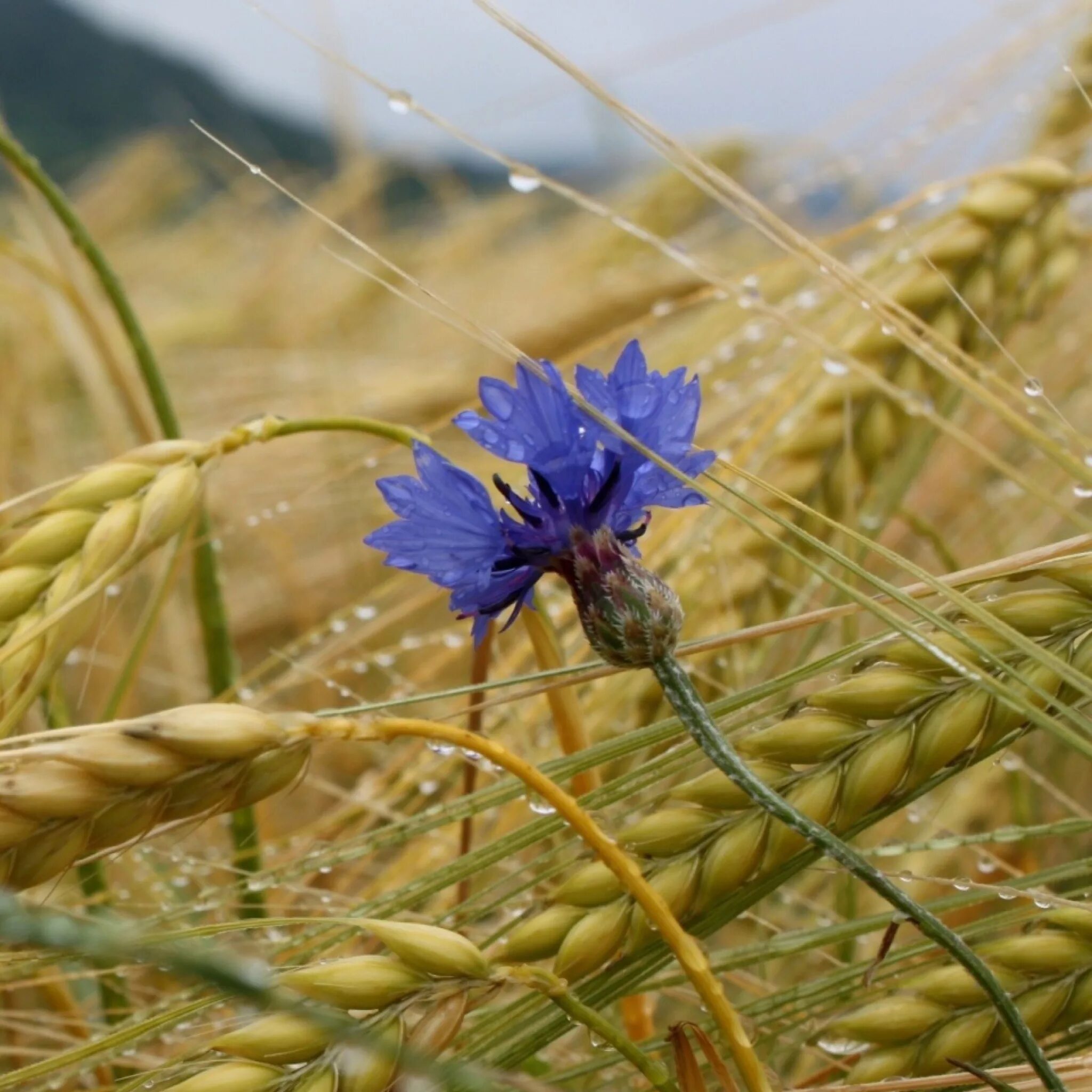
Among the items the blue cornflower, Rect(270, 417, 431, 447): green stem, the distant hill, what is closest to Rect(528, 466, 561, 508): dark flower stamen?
the blue cornflower

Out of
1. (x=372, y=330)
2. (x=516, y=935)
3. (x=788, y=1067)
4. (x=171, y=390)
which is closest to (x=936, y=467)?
(x=788, y=1067)

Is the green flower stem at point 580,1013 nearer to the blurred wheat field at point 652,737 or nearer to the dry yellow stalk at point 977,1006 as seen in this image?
the blurred wheat field at point 652,737

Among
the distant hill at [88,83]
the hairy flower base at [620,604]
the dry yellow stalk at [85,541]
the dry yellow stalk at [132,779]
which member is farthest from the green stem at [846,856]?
the distant hill at [88,83]

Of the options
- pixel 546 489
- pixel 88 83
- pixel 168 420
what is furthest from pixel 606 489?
pixel 88 83

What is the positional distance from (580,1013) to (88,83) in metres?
17.6

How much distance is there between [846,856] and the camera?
15.2 inches

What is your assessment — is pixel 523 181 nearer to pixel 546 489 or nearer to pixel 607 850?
pixel 546 489

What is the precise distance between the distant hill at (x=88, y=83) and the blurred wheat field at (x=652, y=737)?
12934mm

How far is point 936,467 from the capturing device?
1.44 metres

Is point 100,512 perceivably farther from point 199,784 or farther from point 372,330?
point 372,330

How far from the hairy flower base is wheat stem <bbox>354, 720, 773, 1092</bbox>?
2.4 inches

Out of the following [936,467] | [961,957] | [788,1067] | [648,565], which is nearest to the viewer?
[961,957]

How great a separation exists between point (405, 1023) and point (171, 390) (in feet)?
6.72

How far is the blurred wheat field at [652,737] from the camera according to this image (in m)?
0.40
